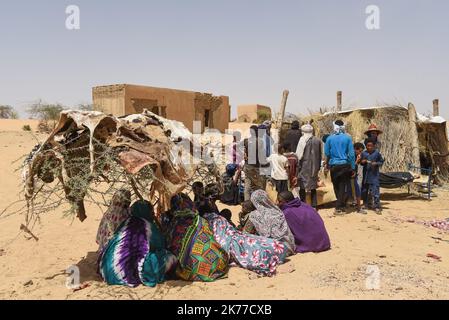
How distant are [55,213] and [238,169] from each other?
3753 mm

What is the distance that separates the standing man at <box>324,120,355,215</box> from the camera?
712 centimetres

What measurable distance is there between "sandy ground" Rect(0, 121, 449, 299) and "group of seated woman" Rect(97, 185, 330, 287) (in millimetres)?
136

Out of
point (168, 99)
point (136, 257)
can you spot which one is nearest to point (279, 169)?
point (136, 257)

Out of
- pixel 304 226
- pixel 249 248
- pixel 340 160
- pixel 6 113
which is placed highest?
pixel 6 113

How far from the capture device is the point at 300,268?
450 cm

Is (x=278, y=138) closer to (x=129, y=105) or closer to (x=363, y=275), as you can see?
(x=363, y=275)

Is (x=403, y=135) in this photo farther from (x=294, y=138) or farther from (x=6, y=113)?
(x=6, y=113)

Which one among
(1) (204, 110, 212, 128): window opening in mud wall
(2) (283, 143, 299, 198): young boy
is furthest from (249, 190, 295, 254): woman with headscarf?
(1) (204, 110, 212, 128): window opening in mud wall

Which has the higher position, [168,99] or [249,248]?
[168,99]

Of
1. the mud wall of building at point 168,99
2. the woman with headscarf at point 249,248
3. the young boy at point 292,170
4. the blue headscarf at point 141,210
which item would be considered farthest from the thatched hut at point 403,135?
the mud wall of building at point 168,99

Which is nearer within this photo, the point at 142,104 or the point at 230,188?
the point at 230,188

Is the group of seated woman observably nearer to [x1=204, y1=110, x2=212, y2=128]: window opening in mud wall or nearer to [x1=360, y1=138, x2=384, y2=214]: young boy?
[x1=360, y1=138, x2=384, y2=214]: young boy

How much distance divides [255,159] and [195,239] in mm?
3280
